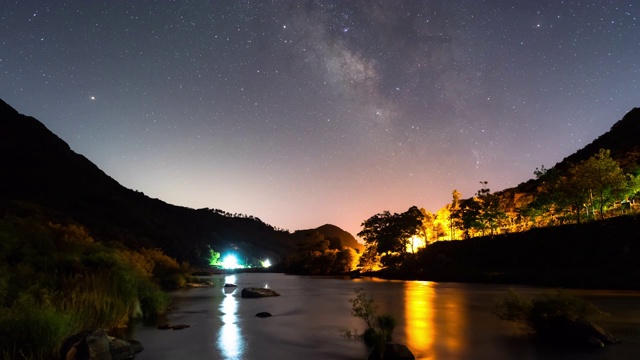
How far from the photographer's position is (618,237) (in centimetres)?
5359

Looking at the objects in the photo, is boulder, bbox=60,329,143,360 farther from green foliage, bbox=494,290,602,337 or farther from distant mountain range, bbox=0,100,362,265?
distant mountain range, bbox=0,100,362,265

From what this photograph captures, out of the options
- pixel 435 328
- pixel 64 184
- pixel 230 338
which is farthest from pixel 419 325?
pixel 64 184

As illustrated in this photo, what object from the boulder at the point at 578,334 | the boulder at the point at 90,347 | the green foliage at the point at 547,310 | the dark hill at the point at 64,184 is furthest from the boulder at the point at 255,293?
the dark hill at the point at 64,184

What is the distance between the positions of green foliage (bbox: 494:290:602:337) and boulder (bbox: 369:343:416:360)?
646 cm

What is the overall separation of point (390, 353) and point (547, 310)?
7.66 metres

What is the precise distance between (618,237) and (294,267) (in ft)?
337

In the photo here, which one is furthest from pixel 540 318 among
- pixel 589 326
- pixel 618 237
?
pixel 618 237

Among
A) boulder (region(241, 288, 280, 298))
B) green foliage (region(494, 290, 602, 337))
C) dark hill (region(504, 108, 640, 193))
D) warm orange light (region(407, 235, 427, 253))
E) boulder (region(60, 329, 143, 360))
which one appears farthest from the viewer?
dark hill (region(504, 108, 640, 193))

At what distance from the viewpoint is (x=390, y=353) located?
13.4 metres

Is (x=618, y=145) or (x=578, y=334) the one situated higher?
(x=618, y=145)

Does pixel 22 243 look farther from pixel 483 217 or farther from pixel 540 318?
pixel 483 217

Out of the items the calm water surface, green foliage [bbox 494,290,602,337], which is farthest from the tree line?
green foliage [bbox 494,290,602,337]

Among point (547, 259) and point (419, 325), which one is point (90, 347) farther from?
point (547, 259)

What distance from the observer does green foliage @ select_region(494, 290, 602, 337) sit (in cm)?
1587
